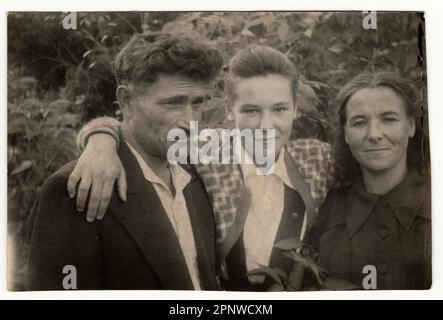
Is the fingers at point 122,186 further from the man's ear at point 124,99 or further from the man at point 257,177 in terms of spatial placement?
the man's ear at point 124,99

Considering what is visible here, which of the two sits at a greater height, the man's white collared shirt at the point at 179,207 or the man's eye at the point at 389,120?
the man's eye at the point at 389,120

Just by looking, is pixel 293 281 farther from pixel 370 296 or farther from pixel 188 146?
pixel 188 146

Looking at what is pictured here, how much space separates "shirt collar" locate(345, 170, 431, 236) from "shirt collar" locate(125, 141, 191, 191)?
62 centimetres

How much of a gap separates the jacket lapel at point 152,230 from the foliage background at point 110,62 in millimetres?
265

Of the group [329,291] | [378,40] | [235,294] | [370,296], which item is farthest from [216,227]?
[378,40]

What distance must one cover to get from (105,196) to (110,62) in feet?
1.64

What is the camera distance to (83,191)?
2.04 m

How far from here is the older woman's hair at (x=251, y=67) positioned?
2070mm

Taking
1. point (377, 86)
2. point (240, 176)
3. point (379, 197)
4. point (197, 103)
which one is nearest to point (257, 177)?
point (240, 176)

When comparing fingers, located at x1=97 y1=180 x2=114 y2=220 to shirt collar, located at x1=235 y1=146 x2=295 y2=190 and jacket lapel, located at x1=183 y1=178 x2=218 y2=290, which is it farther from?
shirt collar, located at x1=235 y1=146 x2=295 y2=190

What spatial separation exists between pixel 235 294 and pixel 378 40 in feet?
3.59

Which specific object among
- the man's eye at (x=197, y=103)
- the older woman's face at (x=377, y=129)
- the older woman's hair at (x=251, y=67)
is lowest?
the older woman's face at (x=377, y=129)

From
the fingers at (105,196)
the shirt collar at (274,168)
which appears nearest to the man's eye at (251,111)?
the shirt collar at (274,168)

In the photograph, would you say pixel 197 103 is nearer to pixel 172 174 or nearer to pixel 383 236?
pixel 172 174
